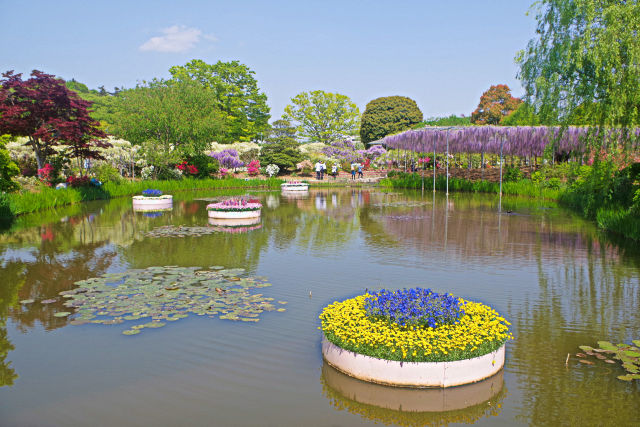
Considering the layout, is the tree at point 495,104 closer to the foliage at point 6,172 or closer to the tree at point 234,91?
the tree at point 234,91

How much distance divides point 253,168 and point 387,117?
1130 inches

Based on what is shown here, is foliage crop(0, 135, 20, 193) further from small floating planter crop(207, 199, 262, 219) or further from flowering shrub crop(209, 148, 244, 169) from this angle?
flowering shrub crop(209, 148, 244, 169)

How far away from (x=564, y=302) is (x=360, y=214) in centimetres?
1355

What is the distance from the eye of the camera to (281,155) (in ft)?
160

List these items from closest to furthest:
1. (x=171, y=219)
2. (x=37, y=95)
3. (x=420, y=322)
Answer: (x=420, y=322) < (x=171, y=219) < (x=37, y=95)

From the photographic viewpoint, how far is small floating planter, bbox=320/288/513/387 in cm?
535

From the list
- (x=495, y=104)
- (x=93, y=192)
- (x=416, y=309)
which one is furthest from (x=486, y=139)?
(x=495, y=104)

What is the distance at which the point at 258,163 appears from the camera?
46969mm

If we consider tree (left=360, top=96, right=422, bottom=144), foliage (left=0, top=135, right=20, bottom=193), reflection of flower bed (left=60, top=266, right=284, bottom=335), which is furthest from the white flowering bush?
reflection of flower bed (left=60, top=266, right=284, bottom=335)

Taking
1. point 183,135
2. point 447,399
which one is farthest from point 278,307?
point 183,135

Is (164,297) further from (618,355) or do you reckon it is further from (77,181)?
(77,181)

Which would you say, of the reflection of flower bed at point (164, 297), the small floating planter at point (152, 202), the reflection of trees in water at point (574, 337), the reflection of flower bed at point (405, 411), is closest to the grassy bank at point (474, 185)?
the reflection of trees in water at point (574, 337)

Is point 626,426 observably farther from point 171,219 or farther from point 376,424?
point 171,219

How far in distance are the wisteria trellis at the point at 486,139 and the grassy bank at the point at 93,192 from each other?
1228 cm
